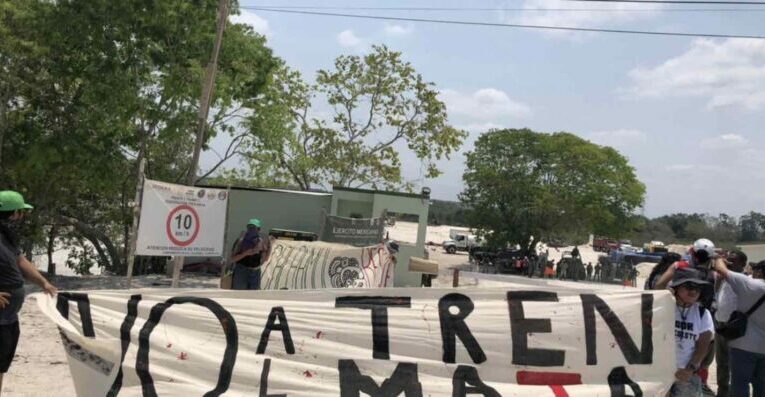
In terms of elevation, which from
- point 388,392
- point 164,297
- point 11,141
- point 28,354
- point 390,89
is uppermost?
point 390,89

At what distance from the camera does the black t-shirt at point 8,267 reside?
471cm

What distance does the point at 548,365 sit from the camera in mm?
4988

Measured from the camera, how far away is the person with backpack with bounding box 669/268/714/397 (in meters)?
4.74

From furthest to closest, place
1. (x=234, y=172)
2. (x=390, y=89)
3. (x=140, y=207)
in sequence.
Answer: (x=234, y=172)
(x=390, y=89)
(x=140, y=207)

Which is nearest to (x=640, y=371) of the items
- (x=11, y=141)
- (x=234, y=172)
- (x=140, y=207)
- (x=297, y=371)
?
(x=297, y=371)

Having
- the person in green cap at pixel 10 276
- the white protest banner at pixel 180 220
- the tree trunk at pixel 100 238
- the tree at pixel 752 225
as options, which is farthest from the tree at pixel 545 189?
the tree at pixel 752 225

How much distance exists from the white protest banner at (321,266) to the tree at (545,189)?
27368 mm

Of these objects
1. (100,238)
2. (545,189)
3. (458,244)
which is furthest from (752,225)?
(100,238)

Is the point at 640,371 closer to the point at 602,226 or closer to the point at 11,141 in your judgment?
the point at 11,141

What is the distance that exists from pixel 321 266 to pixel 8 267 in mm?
7761

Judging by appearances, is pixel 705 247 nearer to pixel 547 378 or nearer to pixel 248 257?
pixel 547 378

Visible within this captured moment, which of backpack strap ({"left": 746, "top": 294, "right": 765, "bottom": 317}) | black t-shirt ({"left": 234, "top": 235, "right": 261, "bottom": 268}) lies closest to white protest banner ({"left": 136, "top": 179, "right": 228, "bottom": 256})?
black t-shirt ({"left": 234, "top": 235, "right": 261, "bottom": 268})

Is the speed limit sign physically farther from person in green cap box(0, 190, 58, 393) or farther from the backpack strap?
the backpack strap

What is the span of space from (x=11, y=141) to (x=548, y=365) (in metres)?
15.1
